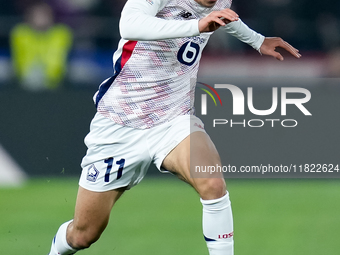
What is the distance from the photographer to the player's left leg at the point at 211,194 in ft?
11.7

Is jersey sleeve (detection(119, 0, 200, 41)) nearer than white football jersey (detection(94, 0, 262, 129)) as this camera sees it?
Yes

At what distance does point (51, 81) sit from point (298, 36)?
13.8 ft

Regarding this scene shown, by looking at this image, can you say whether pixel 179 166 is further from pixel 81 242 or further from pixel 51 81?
pixel 51 81

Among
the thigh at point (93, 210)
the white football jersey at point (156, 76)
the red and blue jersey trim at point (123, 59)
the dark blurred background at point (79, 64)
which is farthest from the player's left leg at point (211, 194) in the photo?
the dark blurred background at point (79, 64)

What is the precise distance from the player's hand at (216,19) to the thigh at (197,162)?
2.54ft

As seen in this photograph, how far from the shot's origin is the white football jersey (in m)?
3.86

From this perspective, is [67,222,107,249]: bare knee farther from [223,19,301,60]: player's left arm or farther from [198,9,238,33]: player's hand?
[223,19,301,60]: player's left arm

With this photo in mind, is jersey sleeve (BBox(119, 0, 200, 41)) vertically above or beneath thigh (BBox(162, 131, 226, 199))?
above

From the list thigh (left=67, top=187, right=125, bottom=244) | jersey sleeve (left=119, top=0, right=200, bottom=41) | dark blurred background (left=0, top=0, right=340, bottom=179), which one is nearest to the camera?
jersey sleeve (left=119, top=0, right=200, bottom=41)

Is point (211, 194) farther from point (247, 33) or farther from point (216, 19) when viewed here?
point (247, 33)

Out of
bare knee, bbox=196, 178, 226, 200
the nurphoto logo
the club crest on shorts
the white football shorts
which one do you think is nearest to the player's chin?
the white football shorts

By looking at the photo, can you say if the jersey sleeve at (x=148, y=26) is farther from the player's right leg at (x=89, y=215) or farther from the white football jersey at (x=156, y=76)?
the player's right leg at (x=89, y=215)

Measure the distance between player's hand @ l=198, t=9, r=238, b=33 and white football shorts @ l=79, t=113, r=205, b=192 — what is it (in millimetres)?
813

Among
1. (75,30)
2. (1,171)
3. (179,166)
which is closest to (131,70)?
(179,166)
